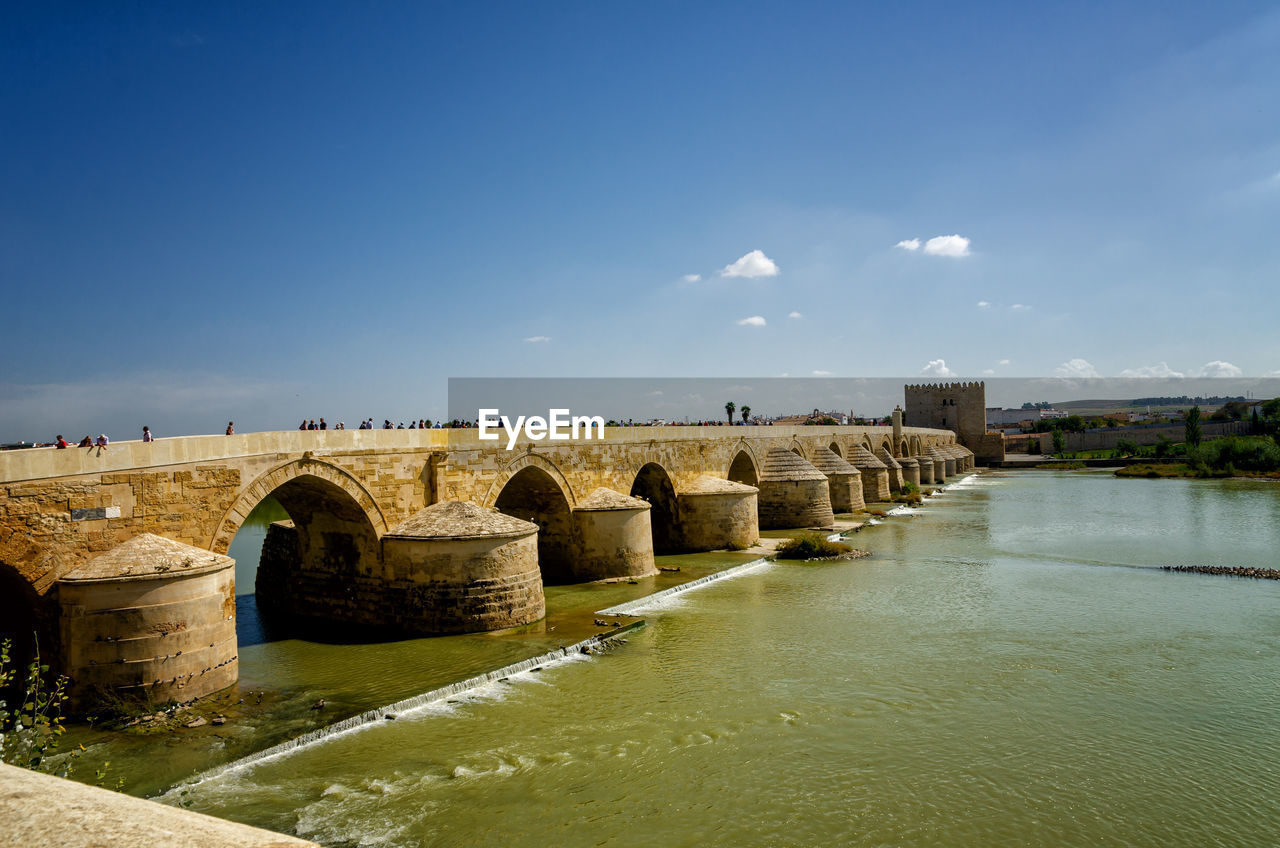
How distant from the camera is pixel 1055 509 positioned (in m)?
31.0

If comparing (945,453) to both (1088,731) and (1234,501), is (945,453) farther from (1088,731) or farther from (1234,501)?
(1088,731)

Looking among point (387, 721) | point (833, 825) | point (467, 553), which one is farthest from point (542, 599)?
point (833, 825)

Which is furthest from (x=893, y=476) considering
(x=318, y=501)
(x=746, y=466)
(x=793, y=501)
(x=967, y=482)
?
(x=318, y=501)

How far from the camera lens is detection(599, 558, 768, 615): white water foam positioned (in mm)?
14086

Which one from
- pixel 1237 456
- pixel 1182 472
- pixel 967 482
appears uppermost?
pixel 1237 456

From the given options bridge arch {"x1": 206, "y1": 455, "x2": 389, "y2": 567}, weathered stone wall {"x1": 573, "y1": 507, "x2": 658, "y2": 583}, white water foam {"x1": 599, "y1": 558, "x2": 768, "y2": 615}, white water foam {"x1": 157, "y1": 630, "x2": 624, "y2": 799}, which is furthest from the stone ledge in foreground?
weathered stone wall {"x1": 573, "y1": 507, "x2": 658, "y2": 583}

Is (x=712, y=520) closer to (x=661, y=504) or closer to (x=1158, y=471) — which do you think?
(x=661, y=504)

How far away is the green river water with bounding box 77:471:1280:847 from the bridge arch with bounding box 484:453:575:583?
2273 millimetres

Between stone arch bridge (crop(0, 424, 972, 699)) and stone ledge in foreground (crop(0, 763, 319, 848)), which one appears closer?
stone ledge in foreground (crop(0, 763, 319, 848))

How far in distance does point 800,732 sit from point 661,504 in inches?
506

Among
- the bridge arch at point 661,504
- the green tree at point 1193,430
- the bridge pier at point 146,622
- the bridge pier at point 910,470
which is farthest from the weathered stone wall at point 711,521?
the green tree at point 1193,430

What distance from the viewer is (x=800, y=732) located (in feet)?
28.2

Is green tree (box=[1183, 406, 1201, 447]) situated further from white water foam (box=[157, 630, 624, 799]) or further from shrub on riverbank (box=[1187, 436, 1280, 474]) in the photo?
white water foam (box=[157, 630, 624, 799])

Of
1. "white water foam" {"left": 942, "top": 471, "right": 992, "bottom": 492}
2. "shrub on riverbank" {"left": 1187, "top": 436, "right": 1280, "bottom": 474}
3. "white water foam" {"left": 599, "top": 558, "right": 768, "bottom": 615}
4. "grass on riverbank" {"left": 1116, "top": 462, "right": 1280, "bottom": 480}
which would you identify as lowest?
"white water foam" {"left": 942, "top": 471, "right": 992, "bottom": 492}
